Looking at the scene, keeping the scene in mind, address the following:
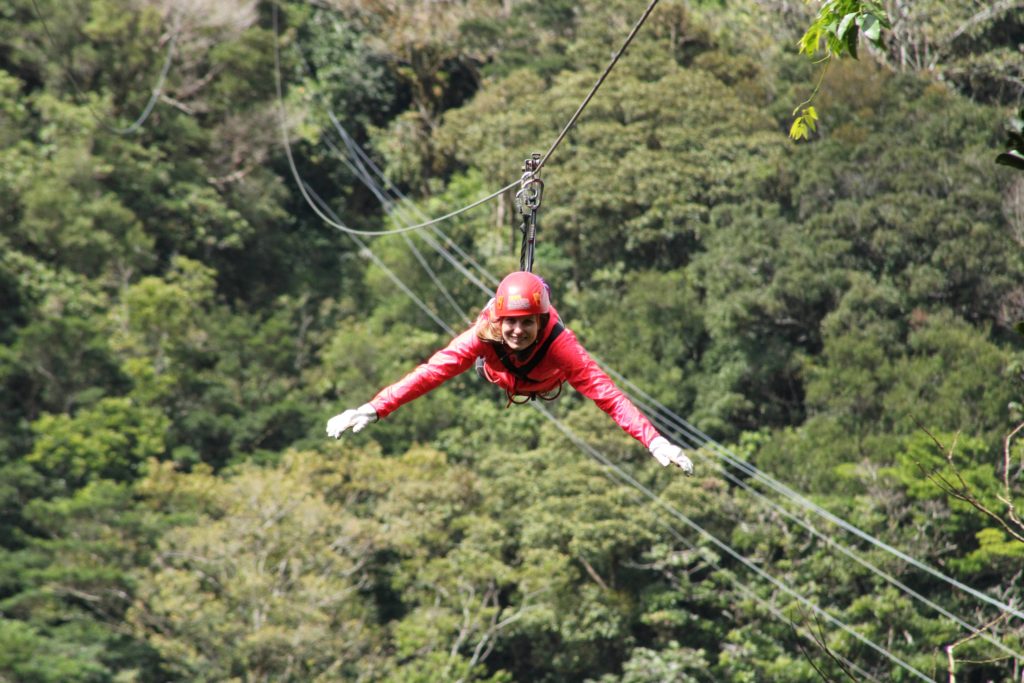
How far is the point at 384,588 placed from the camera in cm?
2194

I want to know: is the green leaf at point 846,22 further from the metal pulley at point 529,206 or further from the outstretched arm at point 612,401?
the metal pulley at point 529,206

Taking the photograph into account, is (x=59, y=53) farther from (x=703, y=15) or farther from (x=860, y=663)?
(x=860, y=663)

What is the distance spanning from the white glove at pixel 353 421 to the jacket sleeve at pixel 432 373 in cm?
3

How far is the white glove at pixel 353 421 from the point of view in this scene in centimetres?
489

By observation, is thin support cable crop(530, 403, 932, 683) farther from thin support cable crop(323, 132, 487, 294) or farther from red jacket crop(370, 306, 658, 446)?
red jacket crop(370, 306, 658, 446)

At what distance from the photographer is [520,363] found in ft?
17.1

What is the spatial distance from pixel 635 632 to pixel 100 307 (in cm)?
1100

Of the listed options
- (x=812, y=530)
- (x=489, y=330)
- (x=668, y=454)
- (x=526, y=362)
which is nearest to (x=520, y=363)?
(x=526, y=362)

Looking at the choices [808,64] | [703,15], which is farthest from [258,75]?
[808,64]

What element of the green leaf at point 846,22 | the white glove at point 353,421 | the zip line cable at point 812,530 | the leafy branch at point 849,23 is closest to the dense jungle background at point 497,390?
the zip line cable at point 812,530

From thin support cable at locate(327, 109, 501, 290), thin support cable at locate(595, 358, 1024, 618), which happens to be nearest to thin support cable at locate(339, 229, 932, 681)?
thin support cable at locate(595, 358, 1024, 618)

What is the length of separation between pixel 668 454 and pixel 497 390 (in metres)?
19.2

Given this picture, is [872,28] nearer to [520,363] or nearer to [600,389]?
[600,389]

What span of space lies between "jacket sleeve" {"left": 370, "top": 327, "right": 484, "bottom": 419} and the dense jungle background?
11.5 meters
